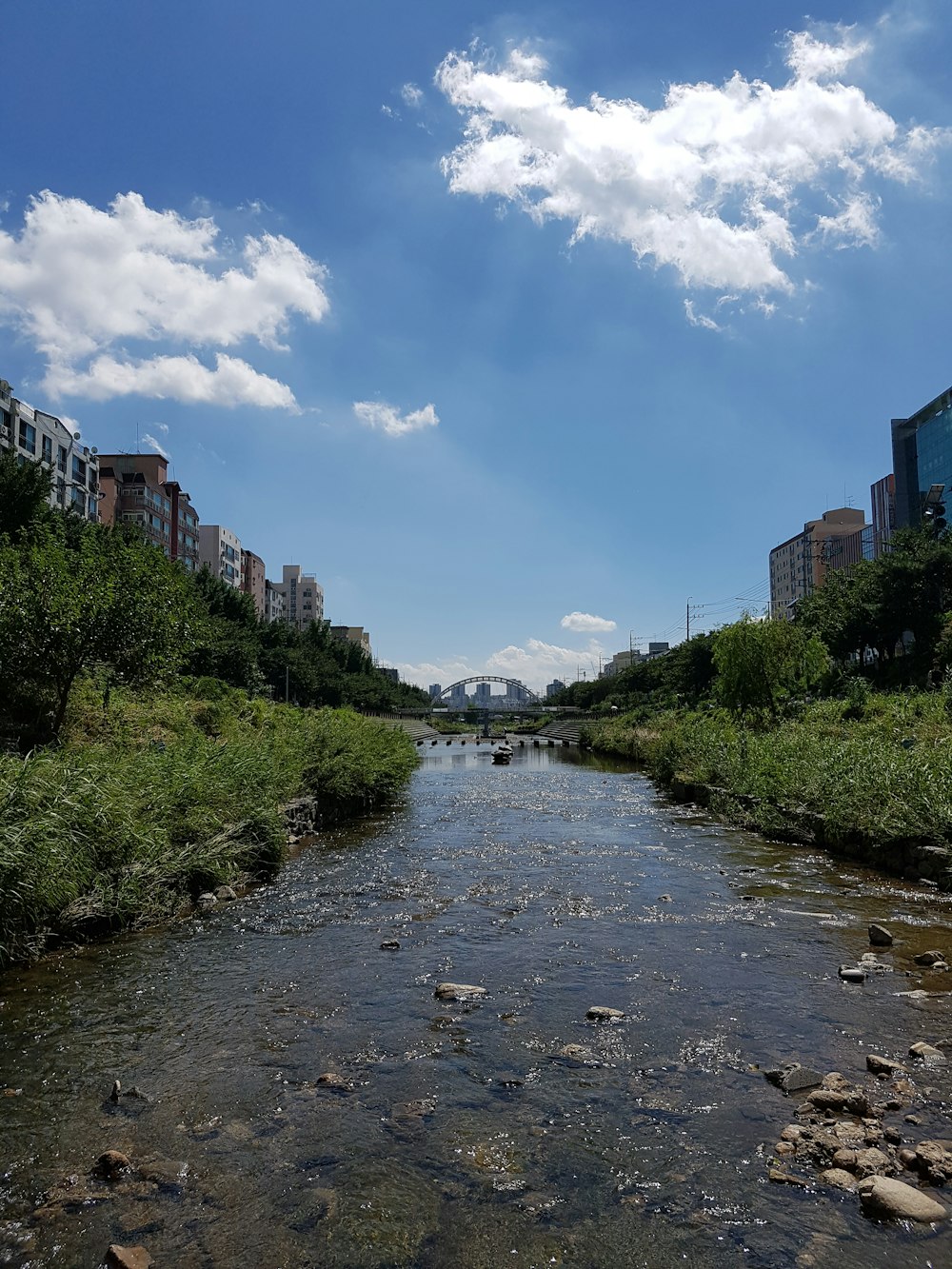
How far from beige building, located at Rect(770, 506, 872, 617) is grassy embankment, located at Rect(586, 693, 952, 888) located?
106440mm

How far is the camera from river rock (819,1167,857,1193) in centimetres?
497

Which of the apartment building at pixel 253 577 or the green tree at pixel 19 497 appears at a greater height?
the apartment building at pixel 253 577

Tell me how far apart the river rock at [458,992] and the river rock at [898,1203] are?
4.34m

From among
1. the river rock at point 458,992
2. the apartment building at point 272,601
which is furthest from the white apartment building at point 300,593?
the river rock at point 458,992

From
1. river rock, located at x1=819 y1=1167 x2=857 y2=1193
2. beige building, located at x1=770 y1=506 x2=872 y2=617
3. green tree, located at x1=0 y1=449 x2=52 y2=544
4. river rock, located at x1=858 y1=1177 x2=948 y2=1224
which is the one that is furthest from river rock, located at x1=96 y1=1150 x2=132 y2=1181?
beige building, located at x1=770 y1=506 x2=872 y2=617

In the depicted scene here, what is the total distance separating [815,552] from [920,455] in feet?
187

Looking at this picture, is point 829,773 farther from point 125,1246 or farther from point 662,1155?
point 125,1246

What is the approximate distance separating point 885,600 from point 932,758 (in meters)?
34.7

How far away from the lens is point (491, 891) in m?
13.9

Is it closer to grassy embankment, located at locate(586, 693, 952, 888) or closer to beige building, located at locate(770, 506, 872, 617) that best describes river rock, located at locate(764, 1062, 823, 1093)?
grassy embankment, located at locate(586, 693, 952, 888)

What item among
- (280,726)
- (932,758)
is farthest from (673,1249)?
(280,726)

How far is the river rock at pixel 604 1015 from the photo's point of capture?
777 centimetres

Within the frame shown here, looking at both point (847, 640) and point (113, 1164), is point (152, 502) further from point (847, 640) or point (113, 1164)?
point (113, 1164)

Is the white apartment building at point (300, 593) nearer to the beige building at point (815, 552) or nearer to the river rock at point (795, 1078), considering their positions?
the beige building at point (815, 552)
